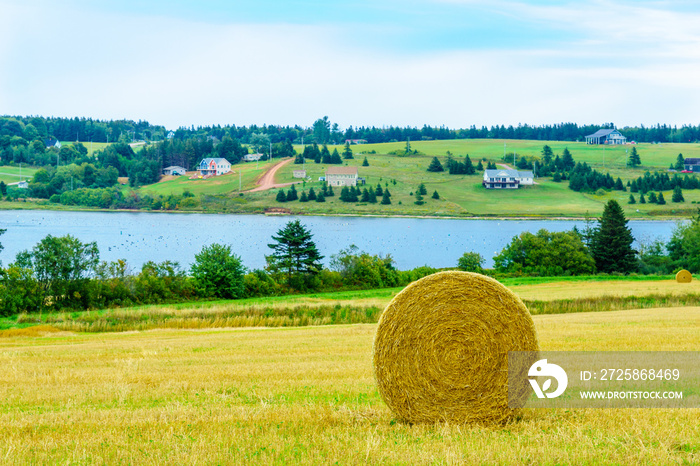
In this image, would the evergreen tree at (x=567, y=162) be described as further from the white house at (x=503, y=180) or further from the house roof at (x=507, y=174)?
the white house at (x=503, y=180)

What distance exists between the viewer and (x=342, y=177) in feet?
471

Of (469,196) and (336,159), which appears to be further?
(336,159)

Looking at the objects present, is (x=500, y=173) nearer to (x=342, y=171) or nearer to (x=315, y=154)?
(x=342, y=171)

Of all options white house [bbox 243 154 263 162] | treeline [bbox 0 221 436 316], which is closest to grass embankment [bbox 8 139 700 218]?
white house [bbox 243 154 263 162]

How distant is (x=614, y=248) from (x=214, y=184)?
10889 cm

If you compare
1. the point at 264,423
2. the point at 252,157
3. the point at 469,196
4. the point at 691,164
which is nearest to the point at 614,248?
the point at 264,423

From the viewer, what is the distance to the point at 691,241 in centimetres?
5759

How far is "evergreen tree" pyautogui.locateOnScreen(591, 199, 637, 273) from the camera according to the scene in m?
58.7

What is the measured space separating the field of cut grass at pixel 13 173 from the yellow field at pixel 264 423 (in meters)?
166

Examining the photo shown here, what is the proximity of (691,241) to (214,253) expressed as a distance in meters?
40.1

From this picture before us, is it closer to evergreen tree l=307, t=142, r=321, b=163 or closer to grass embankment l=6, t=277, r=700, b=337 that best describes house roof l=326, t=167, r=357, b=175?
evergreen tree l=307, t=142, r=321, b=163

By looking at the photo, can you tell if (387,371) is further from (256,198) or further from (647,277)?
(256,198)

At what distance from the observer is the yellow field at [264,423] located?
7.17m

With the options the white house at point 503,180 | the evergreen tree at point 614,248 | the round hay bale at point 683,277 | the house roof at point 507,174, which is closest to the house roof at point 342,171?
the white house at point 503,180
